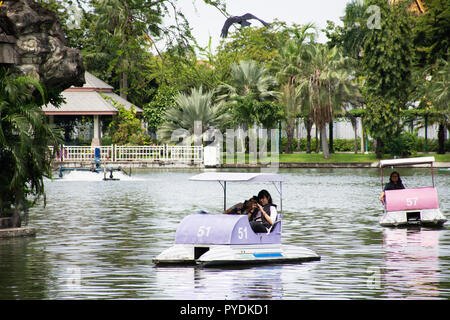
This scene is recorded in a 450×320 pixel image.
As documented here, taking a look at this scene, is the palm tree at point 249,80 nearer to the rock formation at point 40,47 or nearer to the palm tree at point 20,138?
the rock formation at point 40,47

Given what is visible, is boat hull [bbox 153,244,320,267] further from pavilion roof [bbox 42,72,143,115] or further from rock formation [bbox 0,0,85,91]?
pavilion roof [bbox 42,72,143,115]

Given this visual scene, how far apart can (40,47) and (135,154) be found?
4085 cm

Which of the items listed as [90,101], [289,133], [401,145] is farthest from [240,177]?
[289,133]

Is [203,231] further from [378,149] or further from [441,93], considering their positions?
[378,149]

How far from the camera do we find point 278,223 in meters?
→ 17.3

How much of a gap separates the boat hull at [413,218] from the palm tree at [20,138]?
9545 mm

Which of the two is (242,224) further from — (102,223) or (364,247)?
(102,223)

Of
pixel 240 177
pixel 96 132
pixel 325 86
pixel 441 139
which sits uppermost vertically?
pixel 325 86

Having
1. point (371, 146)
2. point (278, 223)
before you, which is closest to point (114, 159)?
point (371, 146)

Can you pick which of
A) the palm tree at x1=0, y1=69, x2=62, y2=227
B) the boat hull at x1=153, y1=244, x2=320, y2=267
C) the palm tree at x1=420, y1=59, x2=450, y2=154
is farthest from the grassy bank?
the boat hull at x1=153, y1=244, x2=320, y2=267

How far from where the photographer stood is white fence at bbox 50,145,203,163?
208 feet

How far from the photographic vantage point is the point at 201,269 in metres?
16.1
